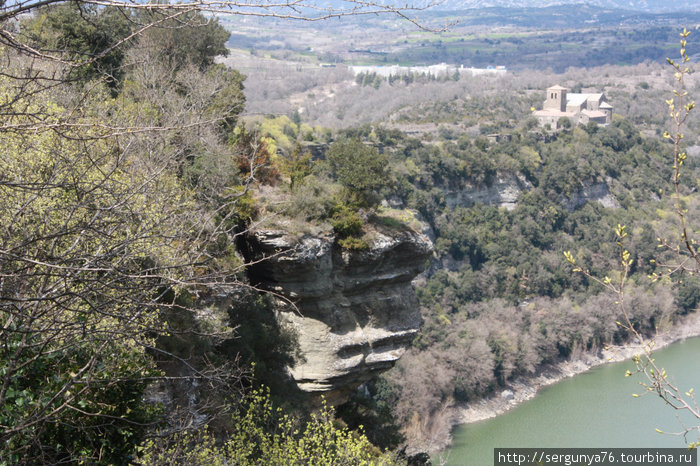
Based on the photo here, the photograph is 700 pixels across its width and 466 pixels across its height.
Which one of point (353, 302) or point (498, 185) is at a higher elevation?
point (353, 302)

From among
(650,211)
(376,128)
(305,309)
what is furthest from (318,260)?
(650,211)

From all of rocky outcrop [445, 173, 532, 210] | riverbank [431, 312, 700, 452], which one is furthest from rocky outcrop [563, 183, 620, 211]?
riverbank [431, 312, 700, 452]

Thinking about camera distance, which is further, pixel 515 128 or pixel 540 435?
pixel 515 128

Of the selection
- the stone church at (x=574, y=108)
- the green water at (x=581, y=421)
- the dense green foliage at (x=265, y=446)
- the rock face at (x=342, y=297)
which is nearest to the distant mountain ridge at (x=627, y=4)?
the stone church at (x=574, y=108)

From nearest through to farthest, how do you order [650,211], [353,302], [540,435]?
[353,302] → [540,435] → [650,211]

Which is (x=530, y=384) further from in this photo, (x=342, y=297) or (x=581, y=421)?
(x=342, y=297)

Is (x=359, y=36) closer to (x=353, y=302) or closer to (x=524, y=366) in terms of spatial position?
(x=524, y=366)
